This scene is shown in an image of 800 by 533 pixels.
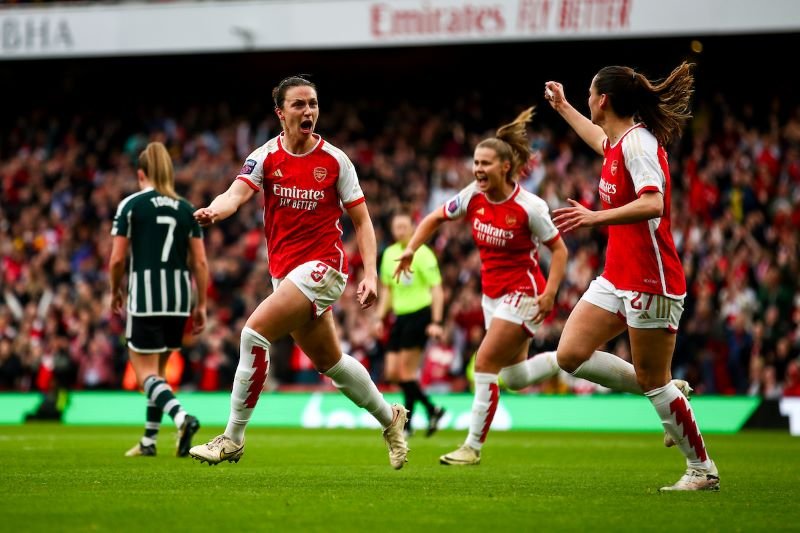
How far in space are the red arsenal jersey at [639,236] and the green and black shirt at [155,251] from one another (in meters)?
4.38

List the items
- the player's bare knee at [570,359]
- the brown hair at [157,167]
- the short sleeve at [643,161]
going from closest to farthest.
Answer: the short sleeve at [643,161] < the player's bare knee at [570,359] < the brown hair at [157,167]

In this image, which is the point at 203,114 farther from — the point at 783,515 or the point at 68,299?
the point at 783,515

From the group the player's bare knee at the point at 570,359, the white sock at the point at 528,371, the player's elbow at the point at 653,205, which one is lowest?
the white sock at the point at 528,371

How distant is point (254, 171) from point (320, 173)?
42 centimetres

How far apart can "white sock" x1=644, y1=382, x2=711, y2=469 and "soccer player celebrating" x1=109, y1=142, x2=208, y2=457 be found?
4522 mm

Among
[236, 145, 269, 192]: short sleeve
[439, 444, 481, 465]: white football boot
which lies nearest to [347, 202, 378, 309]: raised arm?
[236, 145, 269, 192]: short sleeve

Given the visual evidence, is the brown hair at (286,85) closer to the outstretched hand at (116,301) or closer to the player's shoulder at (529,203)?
the player's shoulder at (529,203)

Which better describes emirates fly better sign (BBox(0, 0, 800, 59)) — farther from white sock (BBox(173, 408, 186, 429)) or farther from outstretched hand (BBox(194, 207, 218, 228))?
outstretched hand (BBox(194, 207, 218, 228))

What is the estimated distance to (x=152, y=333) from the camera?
1040 centimetres

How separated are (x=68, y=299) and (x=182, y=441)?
1353cm

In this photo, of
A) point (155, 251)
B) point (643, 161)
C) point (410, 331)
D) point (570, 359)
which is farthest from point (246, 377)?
point (410, 331)

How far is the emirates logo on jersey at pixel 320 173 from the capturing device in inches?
307

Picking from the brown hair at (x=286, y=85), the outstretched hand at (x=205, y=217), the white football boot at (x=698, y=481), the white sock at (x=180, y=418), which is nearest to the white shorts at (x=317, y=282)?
the outstretched hand at (x=205, y=217)

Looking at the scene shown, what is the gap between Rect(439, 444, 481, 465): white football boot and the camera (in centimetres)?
941
